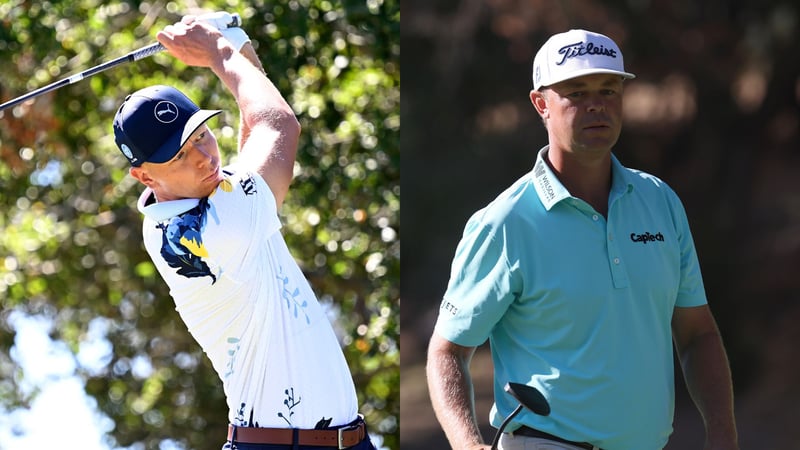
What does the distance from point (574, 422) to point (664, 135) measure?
155 centimetres

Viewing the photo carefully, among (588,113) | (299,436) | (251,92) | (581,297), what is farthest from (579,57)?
(299,436)

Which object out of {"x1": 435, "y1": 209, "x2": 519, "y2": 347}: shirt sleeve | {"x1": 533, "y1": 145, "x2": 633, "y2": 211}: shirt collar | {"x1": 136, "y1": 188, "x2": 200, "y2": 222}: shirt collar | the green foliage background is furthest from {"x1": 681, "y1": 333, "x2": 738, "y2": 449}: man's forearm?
the green foliage background

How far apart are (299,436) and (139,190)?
4.92 metres

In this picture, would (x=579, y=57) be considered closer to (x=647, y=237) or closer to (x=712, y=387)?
(x=647, y=237)

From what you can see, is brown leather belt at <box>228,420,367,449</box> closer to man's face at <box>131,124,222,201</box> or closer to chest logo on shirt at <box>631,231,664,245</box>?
man's face at <box>131,124,222,201</box>

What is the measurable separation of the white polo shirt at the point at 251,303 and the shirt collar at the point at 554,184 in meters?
0.66

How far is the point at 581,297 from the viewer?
332 cm

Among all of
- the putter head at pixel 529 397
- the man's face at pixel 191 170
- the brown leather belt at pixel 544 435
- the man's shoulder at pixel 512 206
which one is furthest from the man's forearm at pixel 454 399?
the man's face at pixel 191 170

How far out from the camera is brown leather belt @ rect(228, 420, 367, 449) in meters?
3.38

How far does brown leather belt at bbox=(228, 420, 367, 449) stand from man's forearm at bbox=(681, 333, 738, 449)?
925 mm

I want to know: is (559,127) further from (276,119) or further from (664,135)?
(664,135)

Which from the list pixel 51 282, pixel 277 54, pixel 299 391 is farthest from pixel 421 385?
pixel 51 282

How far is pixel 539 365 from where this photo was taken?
335 centimetres

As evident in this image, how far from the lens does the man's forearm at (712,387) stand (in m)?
3.44
